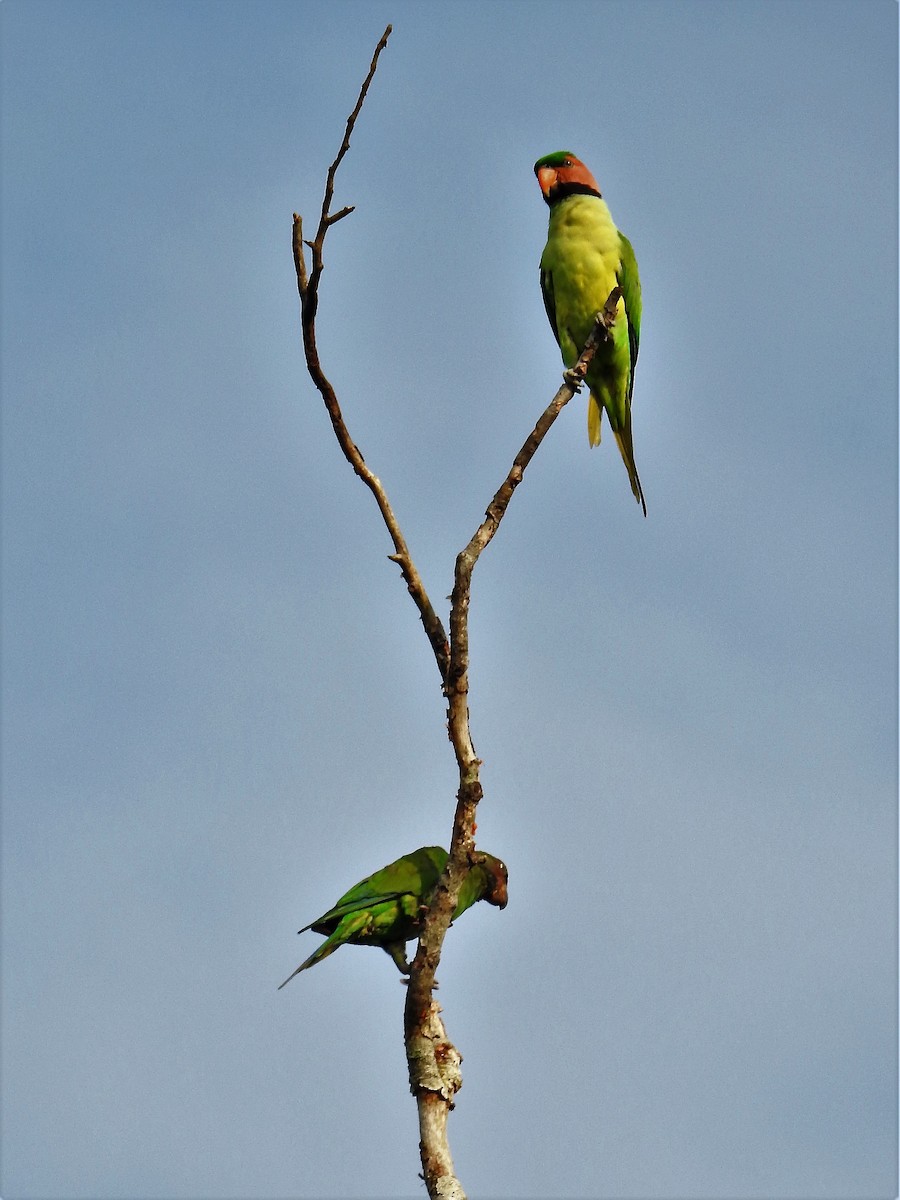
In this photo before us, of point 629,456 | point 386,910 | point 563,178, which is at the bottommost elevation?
point 386,910

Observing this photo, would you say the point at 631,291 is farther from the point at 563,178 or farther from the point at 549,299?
the point at 563,178

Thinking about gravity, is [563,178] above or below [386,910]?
above

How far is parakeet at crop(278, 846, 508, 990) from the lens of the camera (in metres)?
7.02

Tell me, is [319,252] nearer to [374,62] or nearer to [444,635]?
[374,62]

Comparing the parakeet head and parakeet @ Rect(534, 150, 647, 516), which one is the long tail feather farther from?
the parakeet head

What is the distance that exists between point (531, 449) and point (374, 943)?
3.27 metres

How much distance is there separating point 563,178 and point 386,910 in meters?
5.72

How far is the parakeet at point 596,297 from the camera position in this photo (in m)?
8.75

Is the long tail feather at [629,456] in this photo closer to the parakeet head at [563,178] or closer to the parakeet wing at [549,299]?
the parakeet wing at [549,299]

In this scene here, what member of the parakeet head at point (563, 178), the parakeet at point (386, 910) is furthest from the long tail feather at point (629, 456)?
the parakeet at point (386, 910)

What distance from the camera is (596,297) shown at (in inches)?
343

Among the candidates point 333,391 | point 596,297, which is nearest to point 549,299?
point 596,297

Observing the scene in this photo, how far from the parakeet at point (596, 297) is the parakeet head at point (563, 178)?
10cm

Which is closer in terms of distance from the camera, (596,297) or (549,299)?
(596,297)
